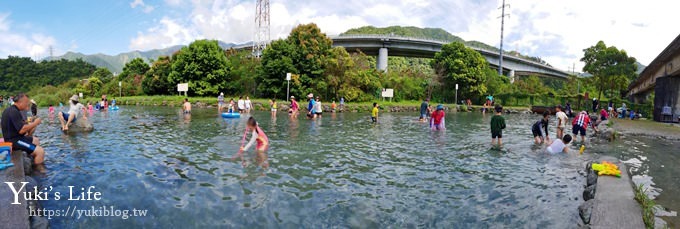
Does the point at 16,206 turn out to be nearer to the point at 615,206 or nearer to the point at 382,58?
the point at 615,206

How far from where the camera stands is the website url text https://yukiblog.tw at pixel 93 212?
19.2ft

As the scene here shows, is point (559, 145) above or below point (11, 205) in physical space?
above

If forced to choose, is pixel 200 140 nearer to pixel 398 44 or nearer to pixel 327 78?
pixel 327 78

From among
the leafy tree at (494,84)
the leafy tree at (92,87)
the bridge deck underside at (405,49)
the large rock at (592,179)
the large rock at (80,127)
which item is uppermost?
the bridge deck underside at (405,49)

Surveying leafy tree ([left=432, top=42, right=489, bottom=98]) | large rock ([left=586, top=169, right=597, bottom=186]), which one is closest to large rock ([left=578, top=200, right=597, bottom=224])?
large rock ([left=586, top=169, right=597, bottom=186])

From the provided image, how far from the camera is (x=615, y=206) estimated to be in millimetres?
5789

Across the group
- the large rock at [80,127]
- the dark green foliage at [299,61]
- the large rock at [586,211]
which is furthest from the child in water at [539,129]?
the dark green foliage at [299,61]

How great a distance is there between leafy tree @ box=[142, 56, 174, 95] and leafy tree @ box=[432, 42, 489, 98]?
124 feet

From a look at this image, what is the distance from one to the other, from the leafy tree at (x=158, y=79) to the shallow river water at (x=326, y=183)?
118ft

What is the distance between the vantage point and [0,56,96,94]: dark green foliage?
258 ft

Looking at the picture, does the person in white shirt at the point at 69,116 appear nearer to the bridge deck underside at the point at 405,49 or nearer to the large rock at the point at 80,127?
the large rock at the point at 80,127

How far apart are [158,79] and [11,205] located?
46.7 m

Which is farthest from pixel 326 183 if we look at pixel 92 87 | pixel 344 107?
pixel 92 87

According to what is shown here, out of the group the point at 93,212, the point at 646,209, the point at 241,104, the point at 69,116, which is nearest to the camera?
the point at 646,209
